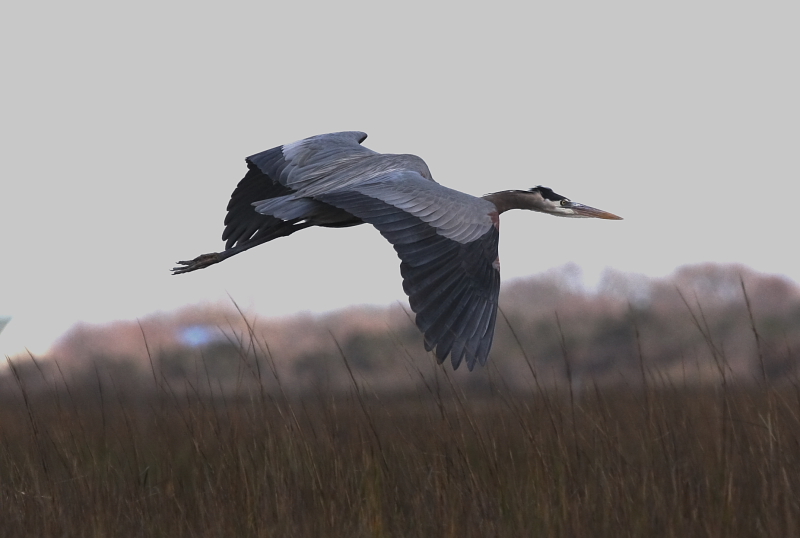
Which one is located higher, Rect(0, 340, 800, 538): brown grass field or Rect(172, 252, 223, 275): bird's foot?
Rect(172, 252, 223, 275): bird's foot

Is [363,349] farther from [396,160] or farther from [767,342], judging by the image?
[767,342]

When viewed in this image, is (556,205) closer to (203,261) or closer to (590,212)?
(590,212)

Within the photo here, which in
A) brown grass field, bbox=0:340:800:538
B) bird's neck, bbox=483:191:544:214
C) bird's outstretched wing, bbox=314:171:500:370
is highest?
bird's neck, bbox=483:191:544:214

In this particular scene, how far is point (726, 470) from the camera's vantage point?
4.84 m

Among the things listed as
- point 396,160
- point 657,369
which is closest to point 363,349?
point 396,160

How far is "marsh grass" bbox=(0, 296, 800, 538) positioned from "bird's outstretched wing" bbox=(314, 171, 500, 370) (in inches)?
10.6

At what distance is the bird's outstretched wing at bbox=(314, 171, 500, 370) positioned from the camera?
5.23m

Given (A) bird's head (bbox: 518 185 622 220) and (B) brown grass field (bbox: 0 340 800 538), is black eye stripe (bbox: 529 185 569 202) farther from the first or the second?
(B) brown grass field (bbox: 0 340 800 538)

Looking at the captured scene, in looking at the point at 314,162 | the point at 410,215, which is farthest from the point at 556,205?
the point at 410,215

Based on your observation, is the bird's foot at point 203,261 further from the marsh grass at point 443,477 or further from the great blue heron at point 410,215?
the marsh grass at point 443,477

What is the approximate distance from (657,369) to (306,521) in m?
2.01

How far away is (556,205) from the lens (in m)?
7.99

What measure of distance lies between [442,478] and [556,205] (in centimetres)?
347

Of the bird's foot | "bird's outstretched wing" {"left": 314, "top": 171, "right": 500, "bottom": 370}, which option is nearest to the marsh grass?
"bird's outstretched wing" {"left": 314, "top": 171, "right": 500, "bottom": 370}
